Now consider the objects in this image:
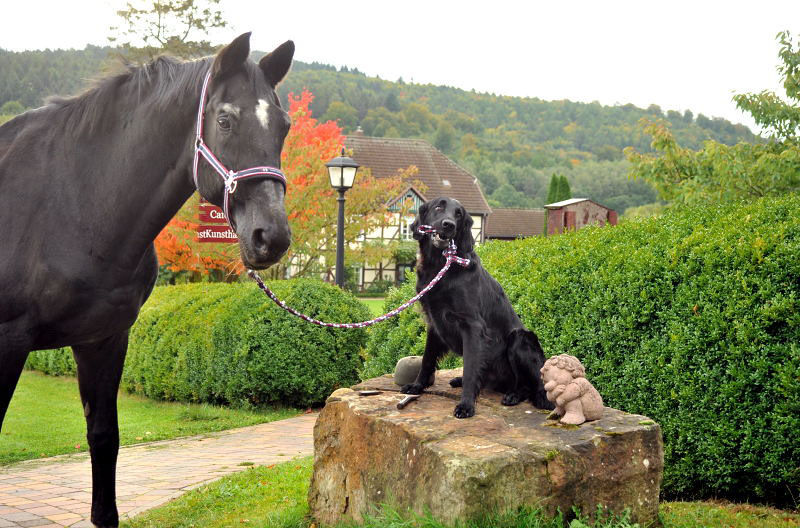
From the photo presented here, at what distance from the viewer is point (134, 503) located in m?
4.95

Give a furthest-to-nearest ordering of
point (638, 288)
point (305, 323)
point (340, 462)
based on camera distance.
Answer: point (305, 323) → point (638, 288) → point (340, 462)

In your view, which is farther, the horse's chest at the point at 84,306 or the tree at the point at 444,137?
the tree at the point at 444,137

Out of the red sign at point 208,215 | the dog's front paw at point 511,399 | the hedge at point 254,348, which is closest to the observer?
the dog's front paw at point 511,399

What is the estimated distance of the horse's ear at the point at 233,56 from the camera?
111 inches

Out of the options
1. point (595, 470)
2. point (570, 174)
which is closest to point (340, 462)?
point (595, 470)

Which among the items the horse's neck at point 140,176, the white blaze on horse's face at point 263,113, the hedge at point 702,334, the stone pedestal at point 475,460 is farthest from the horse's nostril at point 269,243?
the hedge at point 702,334

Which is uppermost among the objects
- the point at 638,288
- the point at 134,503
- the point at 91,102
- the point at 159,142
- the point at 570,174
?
the point at 570,174

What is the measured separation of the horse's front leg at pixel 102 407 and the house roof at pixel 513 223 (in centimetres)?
5253

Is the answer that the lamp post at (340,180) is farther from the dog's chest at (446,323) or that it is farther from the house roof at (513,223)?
the house roof at (513,223)

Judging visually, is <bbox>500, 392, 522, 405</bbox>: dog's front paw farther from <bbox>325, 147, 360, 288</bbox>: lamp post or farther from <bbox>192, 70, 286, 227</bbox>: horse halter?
<bbox>325, 147, 360, 288</bbox>: lamp post

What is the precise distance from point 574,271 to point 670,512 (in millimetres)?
Answer: 1997

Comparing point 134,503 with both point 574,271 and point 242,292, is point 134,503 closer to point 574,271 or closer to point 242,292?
point 574,271

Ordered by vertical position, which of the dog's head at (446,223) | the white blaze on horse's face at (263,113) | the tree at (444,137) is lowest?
the dog's head at (446,223)

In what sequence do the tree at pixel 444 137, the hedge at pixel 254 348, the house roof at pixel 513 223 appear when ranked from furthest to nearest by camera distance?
the tree at pixel 444 137, the house roof at pixel 513 223, the hedge at pixel 254 348
